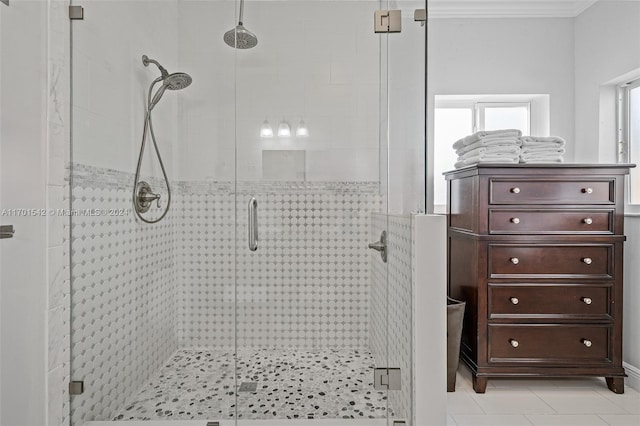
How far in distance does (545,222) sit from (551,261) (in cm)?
22

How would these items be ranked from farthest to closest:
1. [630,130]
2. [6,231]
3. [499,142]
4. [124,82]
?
[630,130]
[499,142]
[124,82]
[6,231]

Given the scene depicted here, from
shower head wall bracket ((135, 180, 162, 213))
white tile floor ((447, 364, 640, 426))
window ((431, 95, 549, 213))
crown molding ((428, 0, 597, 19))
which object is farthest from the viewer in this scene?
window ((431, 95, 549, 213))

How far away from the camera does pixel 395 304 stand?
1.55 metres

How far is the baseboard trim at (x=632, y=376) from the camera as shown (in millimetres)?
2266

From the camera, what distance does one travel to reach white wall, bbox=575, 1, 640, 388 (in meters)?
2.30

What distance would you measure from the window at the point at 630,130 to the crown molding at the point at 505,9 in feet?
2.11

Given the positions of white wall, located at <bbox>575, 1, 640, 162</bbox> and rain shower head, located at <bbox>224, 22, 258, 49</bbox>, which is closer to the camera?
rain shower head, located at <bbox>224, 22, 258, 49</bbox>

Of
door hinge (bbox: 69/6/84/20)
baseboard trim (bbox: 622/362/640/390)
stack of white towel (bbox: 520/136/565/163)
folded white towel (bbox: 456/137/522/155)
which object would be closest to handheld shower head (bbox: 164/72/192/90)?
door hinge (bbox: 69/6/84/20)

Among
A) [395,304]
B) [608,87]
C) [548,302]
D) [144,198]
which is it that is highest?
[608,87]

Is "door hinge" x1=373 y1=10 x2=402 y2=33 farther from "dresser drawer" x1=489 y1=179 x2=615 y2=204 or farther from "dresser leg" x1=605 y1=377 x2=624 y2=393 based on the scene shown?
"dresser leg" x1=605 y1=377 x2=624 y2=393

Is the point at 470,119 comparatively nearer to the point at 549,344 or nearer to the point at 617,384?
the point at 549,344

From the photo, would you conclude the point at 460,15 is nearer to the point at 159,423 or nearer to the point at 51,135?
the point at 51,135

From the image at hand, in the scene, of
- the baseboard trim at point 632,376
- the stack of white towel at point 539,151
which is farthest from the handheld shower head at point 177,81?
the baseboard trim at point 632,376

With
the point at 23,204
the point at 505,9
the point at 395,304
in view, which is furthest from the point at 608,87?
the point at 23,204
